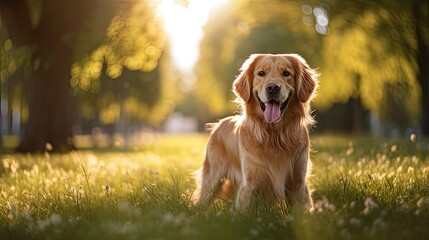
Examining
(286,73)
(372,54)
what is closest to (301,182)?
(286,73)

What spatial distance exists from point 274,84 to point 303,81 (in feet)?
1.80

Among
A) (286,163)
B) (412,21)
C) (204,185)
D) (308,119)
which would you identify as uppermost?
(412,21)

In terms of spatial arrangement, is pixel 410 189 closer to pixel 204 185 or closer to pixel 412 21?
pixel 204 185

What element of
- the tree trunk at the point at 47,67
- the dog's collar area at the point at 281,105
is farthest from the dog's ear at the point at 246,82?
the tree trunk at the point at 47,67

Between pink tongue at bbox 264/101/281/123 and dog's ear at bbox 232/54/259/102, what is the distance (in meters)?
0.37

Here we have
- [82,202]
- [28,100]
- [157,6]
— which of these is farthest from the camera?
[28,100]

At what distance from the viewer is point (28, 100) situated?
46.4 ft

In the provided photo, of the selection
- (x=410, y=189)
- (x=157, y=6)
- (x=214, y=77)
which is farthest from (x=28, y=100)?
(x=214, y=77)

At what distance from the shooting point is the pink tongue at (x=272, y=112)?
5.46m

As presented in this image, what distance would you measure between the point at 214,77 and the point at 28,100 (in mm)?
16509

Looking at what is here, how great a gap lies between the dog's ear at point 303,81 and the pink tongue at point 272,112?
0.34 metres

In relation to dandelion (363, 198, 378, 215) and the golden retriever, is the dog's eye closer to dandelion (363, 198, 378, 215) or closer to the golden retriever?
the golden retriever

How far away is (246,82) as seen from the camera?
586cm

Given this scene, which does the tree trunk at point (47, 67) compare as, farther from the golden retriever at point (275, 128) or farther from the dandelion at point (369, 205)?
the dandelion at point (369, 205)
